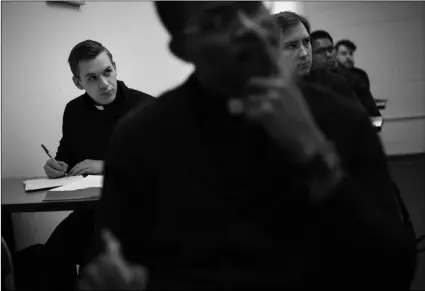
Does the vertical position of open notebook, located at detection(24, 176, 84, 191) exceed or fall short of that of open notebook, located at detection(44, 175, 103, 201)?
it falls short

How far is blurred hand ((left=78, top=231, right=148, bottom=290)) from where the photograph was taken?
0.54 metres

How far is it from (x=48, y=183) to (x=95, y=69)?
57cm

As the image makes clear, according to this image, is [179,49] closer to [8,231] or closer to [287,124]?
[287,124]

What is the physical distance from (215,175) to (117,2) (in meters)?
2.49

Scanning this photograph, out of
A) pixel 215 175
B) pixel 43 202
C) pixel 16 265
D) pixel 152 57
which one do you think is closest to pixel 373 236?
pixel 215 175

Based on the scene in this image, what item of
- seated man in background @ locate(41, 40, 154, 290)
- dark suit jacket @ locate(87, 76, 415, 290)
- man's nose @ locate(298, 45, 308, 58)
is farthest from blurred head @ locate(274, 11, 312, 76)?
dark suit jacket @ locate(87, 76, 415, 290)

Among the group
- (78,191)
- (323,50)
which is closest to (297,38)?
(78,191)

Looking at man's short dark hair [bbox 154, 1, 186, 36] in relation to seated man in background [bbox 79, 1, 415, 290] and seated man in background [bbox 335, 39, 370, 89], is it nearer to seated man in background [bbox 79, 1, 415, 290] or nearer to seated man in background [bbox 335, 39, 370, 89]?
seated man in background [bbox 79, 1, 415, 290]

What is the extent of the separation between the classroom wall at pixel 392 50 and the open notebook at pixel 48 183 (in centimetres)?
331

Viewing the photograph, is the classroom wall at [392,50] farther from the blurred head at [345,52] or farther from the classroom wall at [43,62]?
the classroom wall at [43,62]

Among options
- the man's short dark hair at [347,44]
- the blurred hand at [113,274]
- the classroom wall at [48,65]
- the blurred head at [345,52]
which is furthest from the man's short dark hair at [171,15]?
the man's short dark hair at [347,44]

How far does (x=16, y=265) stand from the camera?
1.72 m

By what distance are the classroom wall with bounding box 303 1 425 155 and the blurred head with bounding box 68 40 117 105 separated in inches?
114

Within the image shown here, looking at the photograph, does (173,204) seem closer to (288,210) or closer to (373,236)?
(288,210)
